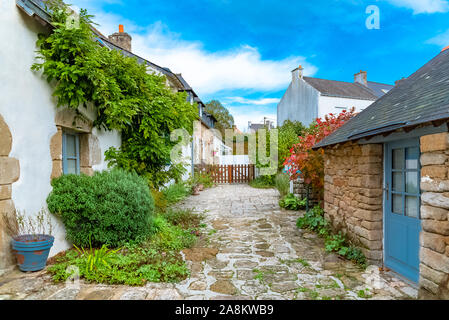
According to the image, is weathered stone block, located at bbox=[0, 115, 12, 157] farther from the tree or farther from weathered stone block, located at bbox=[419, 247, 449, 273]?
the tree

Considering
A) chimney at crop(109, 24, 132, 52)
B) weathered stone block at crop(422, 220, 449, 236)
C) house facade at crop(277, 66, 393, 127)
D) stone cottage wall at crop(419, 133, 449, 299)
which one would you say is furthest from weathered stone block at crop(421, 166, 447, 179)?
house facade at crop(277, 66, 393, 127)

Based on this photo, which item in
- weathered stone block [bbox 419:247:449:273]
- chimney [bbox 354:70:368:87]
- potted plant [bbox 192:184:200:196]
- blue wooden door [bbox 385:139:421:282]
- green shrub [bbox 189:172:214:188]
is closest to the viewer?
weathered stone block [bbox 419:247:449:273]

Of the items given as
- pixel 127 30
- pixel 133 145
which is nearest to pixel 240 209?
pixel 133 145

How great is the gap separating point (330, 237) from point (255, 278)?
216 cm

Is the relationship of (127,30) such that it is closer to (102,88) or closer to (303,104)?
(102,88)

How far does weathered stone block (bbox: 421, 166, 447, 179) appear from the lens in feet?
8.56

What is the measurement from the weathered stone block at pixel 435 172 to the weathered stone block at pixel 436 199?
0.19m

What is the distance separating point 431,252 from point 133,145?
5.41 m

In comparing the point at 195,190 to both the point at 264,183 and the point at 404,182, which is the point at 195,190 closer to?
the point at 264,183

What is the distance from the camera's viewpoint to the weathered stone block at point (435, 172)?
2.61 meters

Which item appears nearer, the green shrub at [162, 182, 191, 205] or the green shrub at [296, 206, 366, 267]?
the green shrub at [296, 206, 366, 267]

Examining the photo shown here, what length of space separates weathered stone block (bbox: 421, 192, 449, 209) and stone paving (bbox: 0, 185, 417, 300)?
114 centimetres

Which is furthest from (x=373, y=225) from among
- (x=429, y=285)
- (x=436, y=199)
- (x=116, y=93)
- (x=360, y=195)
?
(x=116, y=93)

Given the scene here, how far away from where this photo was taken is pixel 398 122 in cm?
294
